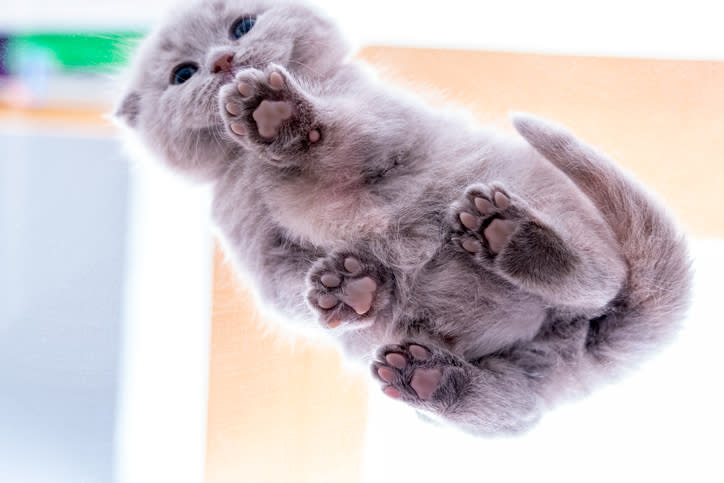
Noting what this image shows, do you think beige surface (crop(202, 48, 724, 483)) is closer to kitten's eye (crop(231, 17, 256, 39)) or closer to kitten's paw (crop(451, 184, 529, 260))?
kitten's eye (crop(231, 17, 256, 39))

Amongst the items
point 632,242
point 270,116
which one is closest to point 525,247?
point 632,242

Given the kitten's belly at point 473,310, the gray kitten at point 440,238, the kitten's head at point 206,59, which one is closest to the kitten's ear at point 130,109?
the kitten's head at point 206,59

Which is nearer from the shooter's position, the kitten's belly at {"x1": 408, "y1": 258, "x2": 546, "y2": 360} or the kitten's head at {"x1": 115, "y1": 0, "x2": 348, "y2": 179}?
the kitten's belly at {"x1": 408, "y1": 258, "x2": 546, "y2": 360}

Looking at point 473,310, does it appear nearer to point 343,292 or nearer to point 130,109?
point 343,292

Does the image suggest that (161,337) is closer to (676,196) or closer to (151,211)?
(151,211)

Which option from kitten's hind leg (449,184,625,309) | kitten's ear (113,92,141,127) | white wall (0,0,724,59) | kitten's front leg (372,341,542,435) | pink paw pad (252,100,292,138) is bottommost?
kitten's front leg (372,341,542,435)

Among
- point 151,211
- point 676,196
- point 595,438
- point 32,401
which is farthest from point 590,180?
point 32,401

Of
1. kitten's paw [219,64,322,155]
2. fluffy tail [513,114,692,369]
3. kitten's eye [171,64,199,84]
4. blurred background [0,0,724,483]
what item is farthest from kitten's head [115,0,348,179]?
fluffy tail [513,114,692,369]
